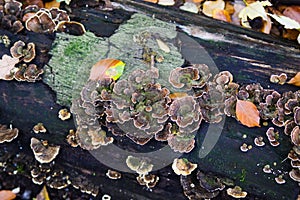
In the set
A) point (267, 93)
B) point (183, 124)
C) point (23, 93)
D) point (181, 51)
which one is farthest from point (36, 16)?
point (267, 93)

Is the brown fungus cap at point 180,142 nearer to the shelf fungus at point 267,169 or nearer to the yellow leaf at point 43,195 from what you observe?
the shelf fungus at point 267,169

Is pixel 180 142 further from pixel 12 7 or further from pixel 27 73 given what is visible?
pixel 12 7

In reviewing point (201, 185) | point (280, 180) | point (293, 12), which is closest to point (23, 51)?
point (201, 185)

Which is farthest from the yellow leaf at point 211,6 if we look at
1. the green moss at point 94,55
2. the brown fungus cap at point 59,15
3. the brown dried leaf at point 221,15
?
the brown fungus cap at point 59,15

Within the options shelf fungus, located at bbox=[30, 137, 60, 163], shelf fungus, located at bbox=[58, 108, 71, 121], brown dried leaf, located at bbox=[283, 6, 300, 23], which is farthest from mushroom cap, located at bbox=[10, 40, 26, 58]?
brown dried leaf, located at bbox=[283, 6, 300, 23]

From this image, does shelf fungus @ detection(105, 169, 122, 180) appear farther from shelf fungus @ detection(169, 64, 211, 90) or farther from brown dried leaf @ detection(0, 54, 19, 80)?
brown dried leaf @ detection(0, 54, 19, 80)
